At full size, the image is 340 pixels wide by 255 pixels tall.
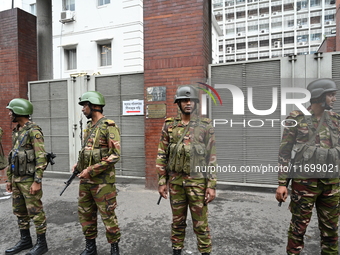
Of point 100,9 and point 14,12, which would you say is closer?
point 14,12

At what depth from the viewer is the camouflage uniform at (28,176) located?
2805 millimetres

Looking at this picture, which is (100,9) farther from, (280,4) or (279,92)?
(280,4)

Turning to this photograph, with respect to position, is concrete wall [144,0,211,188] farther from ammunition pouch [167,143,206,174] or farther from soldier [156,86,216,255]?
ammunition pouch [167,143,206,174]

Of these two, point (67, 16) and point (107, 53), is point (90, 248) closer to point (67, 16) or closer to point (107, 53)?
point (107, 53)

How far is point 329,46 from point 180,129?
47.2 ft

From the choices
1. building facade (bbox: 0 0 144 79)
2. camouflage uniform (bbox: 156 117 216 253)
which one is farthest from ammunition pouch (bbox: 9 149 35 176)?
building facade (bbox: 0 0 144 79)

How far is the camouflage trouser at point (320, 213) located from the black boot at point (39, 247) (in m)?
2.86

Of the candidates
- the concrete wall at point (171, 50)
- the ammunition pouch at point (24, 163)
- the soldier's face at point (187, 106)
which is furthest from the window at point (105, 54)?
the soldier's face at point (187, 106)

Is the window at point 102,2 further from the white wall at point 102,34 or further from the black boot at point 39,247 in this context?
the black boot at point 39,247

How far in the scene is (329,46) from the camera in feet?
42.0

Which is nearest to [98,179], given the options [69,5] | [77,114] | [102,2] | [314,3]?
[77,114]

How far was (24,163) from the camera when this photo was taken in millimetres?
2826

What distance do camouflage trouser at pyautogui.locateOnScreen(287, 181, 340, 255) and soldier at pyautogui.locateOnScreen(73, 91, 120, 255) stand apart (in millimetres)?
1949

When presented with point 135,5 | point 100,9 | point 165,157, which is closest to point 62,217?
point 165,157
